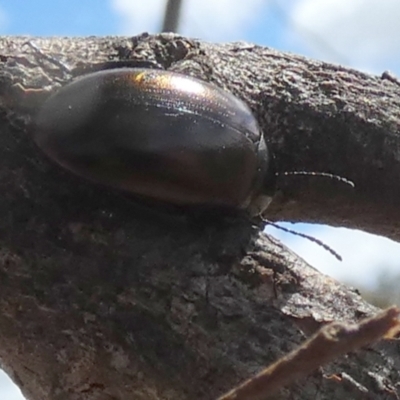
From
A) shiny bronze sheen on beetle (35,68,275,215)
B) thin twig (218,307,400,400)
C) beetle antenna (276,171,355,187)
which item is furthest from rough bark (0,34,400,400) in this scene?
thin twig (218,307,400,400)

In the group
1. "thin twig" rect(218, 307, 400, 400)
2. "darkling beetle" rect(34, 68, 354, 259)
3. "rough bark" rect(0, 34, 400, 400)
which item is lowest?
"thin twig" rect(218, 307, 400, 400)

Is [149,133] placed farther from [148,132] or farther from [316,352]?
[316,352]

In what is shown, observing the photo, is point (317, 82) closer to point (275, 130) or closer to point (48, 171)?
point (275, 130)

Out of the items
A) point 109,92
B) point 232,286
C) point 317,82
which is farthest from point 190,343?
point 317,82

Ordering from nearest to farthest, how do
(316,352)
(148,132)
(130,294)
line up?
(316,352), (130,294), (148,132)

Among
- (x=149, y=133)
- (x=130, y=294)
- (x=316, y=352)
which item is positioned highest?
(x=149, y=133)

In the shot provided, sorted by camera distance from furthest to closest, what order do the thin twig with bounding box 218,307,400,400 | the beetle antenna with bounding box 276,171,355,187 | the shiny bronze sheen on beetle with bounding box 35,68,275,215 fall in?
the beetle antenna with bounding box 276,171,355,187 → the shiny bronze sheen on beetle with bounding box 35,68,275,215 → the thin twig with bounding box 218,307,400,400

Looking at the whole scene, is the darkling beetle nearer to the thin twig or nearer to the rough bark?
the rough bark

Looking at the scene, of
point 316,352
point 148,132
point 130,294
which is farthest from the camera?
point 148,132

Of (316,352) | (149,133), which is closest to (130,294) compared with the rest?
(149,133)
